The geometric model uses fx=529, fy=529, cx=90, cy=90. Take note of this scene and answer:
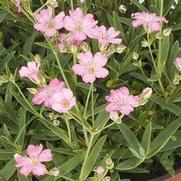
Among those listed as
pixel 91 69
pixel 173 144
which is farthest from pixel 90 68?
pixel 173 144

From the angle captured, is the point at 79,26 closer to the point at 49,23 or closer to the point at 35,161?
the point at 49,23

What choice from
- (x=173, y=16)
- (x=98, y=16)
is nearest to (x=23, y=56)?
(x=98, y=16)

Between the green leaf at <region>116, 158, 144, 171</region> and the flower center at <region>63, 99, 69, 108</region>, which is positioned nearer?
the flower center at <region>63, 99, 69, 108</region>

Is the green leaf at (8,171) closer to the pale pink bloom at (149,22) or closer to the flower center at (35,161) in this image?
the flower center at (35,161)

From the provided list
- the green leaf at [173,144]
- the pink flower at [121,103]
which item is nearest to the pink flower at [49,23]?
the pink flower at [121,103]

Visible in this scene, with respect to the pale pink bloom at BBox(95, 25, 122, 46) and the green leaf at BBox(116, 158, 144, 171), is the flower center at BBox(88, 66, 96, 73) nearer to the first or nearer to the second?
the pale pink bloom at BBox(95, 25, 122, 46)

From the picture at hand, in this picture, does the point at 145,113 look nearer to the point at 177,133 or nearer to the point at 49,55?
the point at 177,133

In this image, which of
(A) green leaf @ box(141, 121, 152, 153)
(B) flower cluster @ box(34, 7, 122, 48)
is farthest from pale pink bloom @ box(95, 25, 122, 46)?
Result: (A) green leaf @ box(141, 121, 152, 153)
